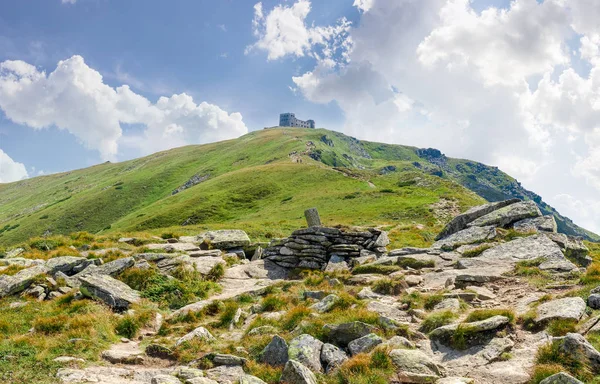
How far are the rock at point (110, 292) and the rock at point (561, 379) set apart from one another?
654 inches

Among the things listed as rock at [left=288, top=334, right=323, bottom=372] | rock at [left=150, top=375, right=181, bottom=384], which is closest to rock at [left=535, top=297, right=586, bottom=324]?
rock at [left=288, top=334, right=323, bottom=372]

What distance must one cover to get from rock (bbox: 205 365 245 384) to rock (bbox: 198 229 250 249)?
20.0m

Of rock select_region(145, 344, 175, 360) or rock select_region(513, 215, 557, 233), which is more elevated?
rock select_region(513, 215, 557, 233)

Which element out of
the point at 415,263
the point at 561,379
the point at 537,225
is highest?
the point at 537,225

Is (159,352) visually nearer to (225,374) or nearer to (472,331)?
(225,374)

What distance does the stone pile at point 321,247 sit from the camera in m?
27.3

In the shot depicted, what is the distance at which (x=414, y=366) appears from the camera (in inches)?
394

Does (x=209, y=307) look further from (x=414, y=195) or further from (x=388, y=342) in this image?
(x=414, y=195)

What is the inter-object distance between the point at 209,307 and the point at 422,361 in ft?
35.2

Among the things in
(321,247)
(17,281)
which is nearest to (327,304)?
(321,247)

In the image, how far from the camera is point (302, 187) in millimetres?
101438

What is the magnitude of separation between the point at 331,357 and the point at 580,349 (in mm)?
6463

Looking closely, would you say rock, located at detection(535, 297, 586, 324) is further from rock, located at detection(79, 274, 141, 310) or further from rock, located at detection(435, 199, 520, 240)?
rock, located at detection(435, 199, 520, 240)

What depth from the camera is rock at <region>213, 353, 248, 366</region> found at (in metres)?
11.5
